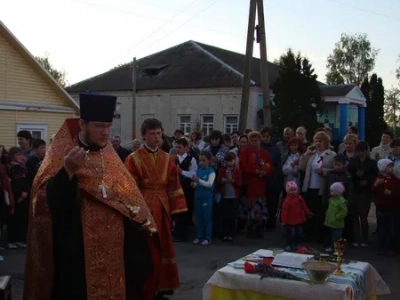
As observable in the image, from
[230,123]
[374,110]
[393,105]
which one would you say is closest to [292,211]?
[230,123]

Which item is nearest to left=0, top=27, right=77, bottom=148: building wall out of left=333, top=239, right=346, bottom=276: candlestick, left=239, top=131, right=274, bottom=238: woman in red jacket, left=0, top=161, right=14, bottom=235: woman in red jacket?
left=0, top=161, right=14, bottom=235: woman in red jacket

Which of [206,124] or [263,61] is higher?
[263,61]

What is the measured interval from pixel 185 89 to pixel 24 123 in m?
14.8

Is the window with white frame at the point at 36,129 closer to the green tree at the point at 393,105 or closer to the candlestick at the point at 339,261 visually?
the candlestick at the point at 339,261

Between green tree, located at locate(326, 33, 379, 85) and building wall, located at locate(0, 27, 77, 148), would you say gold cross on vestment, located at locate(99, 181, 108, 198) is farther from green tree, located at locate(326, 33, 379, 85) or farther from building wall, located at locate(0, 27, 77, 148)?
green tree, located at locate(326, 33, 379, 85)

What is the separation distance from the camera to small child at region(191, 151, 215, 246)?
9.69m

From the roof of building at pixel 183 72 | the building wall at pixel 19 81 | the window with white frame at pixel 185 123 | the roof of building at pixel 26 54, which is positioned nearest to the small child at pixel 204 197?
the building wall at pixel 19 81

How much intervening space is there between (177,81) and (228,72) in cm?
325

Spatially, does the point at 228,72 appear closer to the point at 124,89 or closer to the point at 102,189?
the point at 124,89

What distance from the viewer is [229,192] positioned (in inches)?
392

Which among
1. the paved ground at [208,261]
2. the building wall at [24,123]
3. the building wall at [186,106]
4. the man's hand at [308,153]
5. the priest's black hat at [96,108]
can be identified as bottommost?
the paved ground at [208,261]

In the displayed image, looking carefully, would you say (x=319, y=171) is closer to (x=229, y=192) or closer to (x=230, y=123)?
(x=229, y=192)

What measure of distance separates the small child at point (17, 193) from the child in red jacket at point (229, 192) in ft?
10.6

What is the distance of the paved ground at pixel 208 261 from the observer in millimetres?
6949
